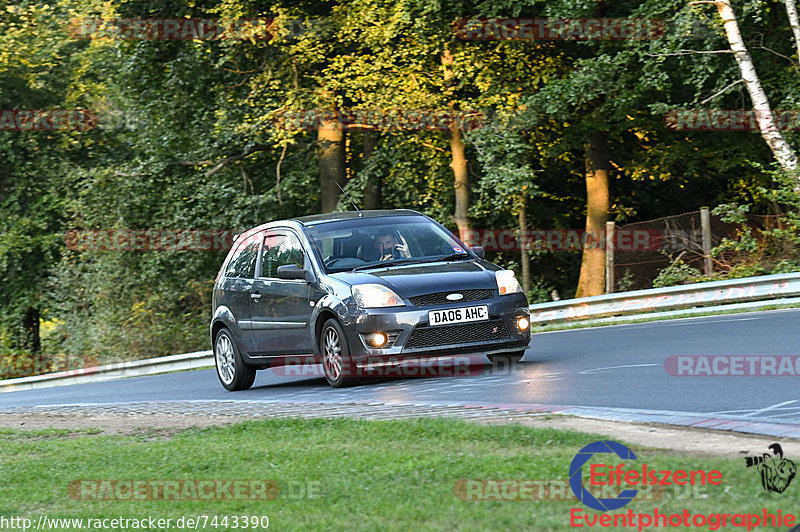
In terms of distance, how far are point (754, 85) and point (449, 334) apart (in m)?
14.8

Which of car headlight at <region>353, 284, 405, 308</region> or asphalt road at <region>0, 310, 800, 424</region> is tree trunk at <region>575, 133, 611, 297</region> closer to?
asphalt road at <region>0, 310, 800, 424</region>

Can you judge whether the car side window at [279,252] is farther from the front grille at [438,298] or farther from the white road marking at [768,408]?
the white road marking at [768,408]

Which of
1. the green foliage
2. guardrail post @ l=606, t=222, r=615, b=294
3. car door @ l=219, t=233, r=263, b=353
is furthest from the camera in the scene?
guardrail post @ l=606, t=222, r=615, b=294

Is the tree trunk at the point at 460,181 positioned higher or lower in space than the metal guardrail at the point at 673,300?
higher

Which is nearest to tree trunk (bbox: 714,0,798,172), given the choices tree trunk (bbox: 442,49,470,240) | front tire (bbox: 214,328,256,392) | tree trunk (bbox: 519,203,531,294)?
tree trunk (bbox: 442,49,470,240)

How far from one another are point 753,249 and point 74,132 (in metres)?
28.0

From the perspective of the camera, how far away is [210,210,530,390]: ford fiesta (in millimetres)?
12680

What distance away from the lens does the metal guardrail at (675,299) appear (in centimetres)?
2006

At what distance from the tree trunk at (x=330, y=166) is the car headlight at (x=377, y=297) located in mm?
20964

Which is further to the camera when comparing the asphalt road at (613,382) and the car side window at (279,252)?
the car side window at (279,252)

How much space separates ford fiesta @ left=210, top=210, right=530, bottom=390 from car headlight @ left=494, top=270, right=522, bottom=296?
1cm

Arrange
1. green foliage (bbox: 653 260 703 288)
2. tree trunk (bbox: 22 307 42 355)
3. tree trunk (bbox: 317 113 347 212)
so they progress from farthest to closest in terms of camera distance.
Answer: tree trunk (bbox: 22 307 42 355) → tree trunk (bbox: 317 113 347 212) → green foliage (bbox: 653 260 703 288)

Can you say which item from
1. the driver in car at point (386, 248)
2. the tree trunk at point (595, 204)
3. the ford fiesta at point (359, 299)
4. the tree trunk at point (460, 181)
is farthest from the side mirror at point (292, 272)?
the tree trunk at point (595, 204)

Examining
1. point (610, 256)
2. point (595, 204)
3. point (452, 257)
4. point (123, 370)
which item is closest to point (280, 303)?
point (452, 257)
